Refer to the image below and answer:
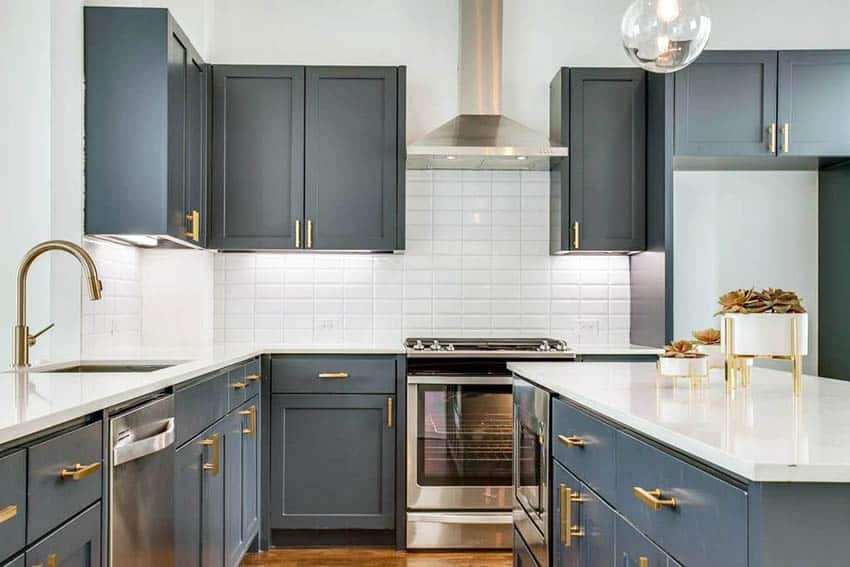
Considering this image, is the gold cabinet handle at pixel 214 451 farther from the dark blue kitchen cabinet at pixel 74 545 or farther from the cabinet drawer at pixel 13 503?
the cabinet drawer at pixel 13 503

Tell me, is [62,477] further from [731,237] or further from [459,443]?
[731,237]

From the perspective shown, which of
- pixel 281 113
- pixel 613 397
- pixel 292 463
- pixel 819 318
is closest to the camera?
pixel 613 397

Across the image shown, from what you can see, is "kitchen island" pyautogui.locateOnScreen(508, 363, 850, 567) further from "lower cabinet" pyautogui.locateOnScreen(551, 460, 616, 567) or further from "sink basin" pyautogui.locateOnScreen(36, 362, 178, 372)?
"sink basin" pyautogui.locateOnScreen(36, 362, 178, 372)

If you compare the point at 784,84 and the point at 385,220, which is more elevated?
the point at 784,84

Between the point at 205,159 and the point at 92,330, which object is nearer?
the point at 92,330

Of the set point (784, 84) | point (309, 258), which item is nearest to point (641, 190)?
point (784, 84)

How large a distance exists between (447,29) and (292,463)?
2522mm

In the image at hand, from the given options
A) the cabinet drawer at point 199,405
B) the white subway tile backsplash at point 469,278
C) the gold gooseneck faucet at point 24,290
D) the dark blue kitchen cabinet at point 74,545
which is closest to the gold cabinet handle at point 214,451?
the cabinet drawer at point 199,405

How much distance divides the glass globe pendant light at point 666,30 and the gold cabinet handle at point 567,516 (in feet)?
3.90

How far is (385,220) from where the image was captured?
420 centimetres

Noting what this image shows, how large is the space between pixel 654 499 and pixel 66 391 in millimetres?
1334

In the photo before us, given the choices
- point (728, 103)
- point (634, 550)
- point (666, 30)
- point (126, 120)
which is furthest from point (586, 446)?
point (728, 103)

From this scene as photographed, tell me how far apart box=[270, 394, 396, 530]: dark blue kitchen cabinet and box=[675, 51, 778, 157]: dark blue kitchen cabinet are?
2006 millimetres

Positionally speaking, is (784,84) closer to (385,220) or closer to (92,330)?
(385,220)
